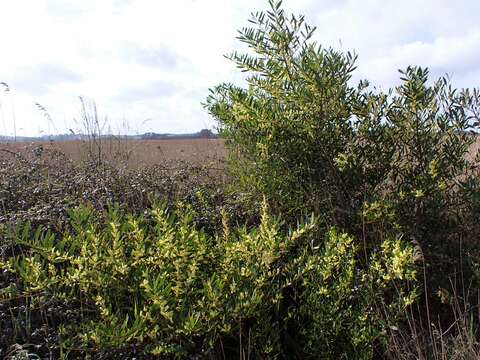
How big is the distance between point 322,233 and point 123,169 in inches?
98.2

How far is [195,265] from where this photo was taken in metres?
2.52

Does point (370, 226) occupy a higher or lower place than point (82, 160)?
lower

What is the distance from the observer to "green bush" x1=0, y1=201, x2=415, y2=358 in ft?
Answer: 7.72

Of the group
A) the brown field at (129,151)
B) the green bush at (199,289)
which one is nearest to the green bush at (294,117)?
the green bush at (199,289)

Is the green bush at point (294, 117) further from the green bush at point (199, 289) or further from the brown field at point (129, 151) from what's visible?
the brown field at point (129, 151)

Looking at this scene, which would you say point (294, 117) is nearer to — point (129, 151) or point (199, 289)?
point (199, 289)

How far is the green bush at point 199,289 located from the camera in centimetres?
235

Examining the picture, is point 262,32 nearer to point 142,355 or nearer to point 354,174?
point 354,174

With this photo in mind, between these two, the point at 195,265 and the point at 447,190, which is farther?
the point at 447,190

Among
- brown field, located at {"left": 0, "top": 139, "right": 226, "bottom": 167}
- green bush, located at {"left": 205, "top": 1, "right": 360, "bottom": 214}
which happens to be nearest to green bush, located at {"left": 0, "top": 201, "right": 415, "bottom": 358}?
green bush, located at {"left": 205, "top": 1, "right": 360, "bottom": 214}

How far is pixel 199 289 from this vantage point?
2.62 meters

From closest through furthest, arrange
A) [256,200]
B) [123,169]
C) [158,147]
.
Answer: [256,200]
[123,169]
[158,147]

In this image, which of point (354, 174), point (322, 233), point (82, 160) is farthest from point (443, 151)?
point (82, 160)

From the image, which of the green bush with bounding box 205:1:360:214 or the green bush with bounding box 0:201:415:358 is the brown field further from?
the green bush with bounding box 0:201:415:358
